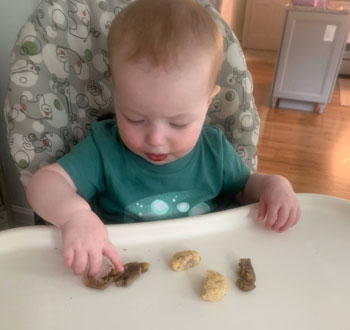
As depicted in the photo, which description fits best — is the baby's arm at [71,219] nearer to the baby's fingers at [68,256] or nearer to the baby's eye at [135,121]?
the baby's fingers at [68,256]

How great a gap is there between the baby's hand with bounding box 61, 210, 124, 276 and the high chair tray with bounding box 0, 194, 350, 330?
3cm

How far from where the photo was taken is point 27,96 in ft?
2.34

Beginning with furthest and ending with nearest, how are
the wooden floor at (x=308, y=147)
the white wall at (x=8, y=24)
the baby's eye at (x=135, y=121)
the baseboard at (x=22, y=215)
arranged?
the wooden floor at (x=308, y=147), the baseboard at (x=22, y=215), the white wall at (x=8, y=24), the baby's eye at (x=135, y=121)

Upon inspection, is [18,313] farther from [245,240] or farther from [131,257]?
[245,240]

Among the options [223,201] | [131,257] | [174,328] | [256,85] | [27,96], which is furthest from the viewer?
[256,85]

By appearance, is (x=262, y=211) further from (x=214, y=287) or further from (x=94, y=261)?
(x=94, y=261)

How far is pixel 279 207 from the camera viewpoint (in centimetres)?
67

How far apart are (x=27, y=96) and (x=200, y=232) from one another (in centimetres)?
41

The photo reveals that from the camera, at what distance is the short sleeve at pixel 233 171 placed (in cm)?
79

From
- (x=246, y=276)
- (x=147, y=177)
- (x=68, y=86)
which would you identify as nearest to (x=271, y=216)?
(x=246, y=276)

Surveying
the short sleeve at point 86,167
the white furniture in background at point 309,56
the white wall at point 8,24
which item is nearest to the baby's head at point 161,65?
the short sleeve at point 86,167

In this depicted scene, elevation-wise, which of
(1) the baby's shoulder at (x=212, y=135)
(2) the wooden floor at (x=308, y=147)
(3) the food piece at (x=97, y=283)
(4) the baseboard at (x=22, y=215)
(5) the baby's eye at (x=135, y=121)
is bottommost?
(2) the wooden floor at (x=308, y=147)

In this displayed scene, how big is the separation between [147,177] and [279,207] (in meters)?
0.26

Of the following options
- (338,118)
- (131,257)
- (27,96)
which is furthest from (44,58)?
(338,118)
